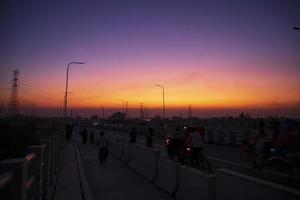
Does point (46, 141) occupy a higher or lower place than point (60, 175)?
higher

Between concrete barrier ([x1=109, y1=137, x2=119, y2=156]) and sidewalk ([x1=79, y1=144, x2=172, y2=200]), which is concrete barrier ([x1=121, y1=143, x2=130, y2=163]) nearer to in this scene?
sidewalk ([x1=79, y1=144, x2=172, y2=200])

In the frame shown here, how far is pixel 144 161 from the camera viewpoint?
46.9 feet

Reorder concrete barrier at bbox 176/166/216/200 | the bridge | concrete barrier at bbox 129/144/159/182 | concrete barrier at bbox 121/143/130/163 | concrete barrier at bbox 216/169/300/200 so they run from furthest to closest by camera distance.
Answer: concrete barrier at bbox 121/143/130/163 < concrete barrier at bbox 129/144/159/182 < concrete barrier at bbox 176/166/216/200 < concrete barrier at bbox 216/169/300/200 < the bridge

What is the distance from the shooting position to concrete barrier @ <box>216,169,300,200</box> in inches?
214

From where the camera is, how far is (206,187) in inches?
303

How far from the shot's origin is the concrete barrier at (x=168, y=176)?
9938mm

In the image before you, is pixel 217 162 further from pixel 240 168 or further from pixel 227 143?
pixel 227 143

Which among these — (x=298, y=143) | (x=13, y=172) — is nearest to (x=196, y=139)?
(x=298, y=143)

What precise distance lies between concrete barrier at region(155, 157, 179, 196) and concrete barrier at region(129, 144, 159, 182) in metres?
0.62

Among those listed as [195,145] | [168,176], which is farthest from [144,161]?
[168,176]

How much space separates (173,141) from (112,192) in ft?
30.0

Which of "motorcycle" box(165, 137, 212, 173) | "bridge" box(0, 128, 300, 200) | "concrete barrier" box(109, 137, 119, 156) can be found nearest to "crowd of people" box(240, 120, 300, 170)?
"bridge" box(0, 128, 300, 200)

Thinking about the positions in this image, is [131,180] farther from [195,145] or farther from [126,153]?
[126,153]

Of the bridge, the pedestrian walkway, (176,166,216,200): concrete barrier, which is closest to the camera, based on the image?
the bridge
